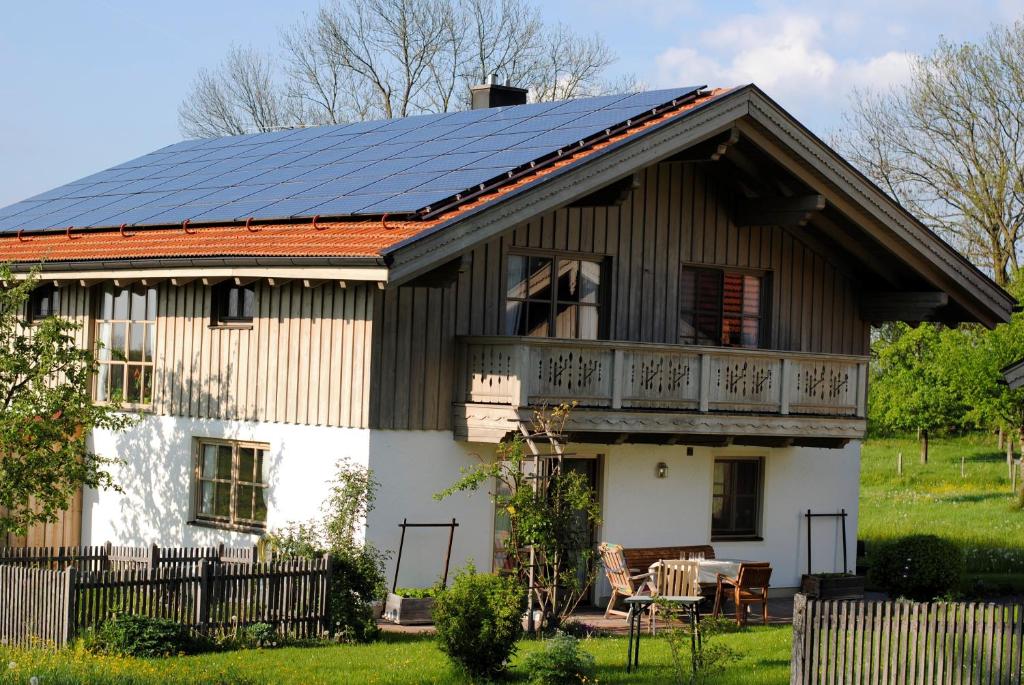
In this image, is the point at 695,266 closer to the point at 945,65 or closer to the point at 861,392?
the point at 861,392

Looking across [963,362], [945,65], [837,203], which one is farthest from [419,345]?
Answer: [945,65]

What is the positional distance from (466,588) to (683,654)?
110 inches

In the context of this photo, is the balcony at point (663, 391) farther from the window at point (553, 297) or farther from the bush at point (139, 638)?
the bush at point (139, 638)

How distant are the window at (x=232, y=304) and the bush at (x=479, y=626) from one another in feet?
23.7

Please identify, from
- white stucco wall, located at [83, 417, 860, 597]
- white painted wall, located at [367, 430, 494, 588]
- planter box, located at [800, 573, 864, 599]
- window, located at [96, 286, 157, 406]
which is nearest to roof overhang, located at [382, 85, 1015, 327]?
white painted wall, located at [367, 430, 494, 588]

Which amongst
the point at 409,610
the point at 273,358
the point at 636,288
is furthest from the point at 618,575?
the point at 273,358

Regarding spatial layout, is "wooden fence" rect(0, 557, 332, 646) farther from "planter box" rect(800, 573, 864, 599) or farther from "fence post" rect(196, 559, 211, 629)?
"planter box" rect(800, 573, 864, 599)

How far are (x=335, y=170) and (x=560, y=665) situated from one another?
35.9 ft

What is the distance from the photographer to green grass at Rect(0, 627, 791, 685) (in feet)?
41.6

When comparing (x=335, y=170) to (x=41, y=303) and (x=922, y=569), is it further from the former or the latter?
(x=922, y=569)

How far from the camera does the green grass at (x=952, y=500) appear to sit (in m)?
29.9

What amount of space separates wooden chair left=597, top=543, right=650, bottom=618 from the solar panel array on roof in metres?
4.97

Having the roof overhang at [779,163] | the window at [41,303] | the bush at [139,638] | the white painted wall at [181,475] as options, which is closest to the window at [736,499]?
the roof overhang at [779,163]

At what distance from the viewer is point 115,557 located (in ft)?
60.2
